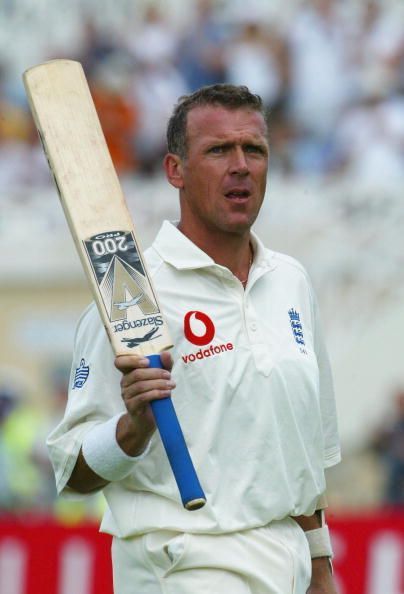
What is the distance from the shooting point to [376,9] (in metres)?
11.7

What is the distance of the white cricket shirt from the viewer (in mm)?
3842

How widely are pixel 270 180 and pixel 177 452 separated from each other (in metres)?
7.43

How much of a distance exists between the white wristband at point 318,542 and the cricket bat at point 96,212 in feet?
2.32

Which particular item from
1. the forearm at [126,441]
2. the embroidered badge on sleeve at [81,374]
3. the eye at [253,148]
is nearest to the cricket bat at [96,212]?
the forearm at [126,441]

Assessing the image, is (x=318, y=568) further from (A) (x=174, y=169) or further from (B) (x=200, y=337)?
(A) (x=174, y=169)

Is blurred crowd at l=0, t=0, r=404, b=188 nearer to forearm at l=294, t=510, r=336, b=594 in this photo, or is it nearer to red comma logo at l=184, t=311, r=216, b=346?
forearm at l=294, t=510, r=336, b=594

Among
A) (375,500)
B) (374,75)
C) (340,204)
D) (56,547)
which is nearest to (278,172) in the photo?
(340,204)

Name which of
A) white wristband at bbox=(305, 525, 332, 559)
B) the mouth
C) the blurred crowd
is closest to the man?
the mouth

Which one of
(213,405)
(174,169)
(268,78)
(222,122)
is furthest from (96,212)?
(268,78)

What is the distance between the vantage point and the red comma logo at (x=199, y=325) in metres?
3.91

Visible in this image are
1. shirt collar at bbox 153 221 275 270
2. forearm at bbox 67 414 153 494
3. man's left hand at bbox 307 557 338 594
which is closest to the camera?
forearm at bbox 67 414 153 494

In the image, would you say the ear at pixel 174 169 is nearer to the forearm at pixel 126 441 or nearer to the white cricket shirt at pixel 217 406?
the white cricket shirt at pixel 217 406

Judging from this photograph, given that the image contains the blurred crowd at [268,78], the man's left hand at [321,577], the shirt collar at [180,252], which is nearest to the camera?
the shirt collar at [180,252]

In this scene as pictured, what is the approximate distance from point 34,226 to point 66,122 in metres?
7.24
